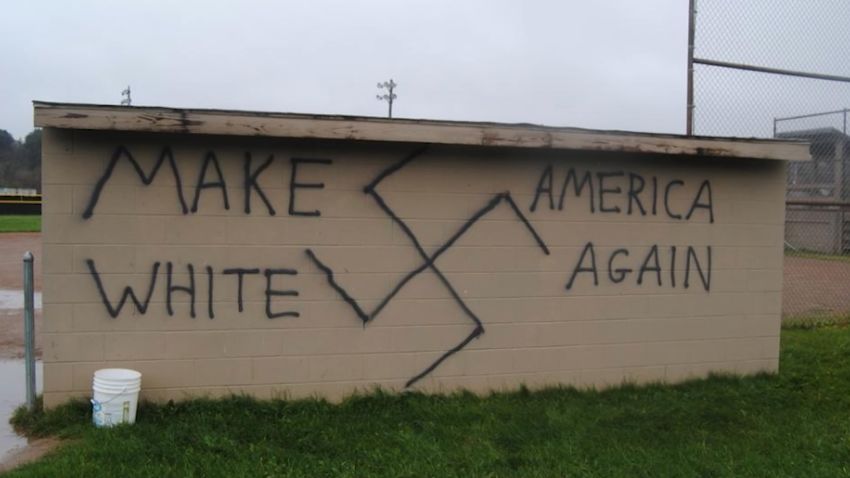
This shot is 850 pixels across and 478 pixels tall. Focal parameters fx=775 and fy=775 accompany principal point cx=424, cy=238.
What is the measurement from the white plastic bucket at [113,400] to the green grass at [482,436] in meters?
0.10

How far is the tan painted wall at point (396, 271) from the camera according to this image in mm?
5410

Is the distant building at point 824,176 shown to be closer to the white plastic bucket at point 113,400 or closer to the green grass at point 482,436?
the green grass at point 482,436

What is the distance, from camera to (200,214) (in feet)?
18.2

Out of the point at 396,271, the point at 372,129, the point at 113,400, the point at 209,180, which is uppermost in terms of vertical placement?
the point at 372,129

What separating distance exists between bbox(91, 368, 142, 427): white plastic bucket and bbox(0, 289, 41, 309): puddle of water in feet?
20.6

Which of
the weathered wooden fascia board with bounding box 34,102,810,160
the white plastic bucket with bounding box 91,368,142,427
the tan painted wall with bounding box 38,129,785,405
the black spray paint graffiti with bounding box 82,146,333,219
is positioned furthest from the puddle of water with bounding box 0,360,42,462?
the weathered wooden fascia board with bounding box 34,102,810,160

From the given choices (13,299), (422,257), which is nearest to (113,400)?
(422,257)

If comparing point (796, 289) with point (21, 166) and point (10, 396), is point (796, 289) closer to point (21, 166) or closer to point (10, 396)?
point (10, 396)

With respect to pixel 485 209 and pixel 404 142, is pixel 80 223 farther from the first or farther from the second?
pixel 485 209

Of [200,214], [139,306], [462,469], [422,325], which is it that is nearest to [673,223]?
[422,325]

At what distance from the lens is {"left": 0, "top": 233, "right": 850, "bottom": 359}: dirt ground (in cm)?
886

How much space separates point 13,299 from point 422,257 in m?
8.50

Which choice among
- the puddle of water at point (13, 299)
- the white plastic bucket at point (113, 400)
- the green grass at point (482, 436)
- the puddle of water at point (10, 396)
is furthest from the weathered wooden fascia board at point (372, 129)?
the puddle of water at point (13, 299)

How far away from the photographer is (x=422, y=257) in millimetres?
5949
